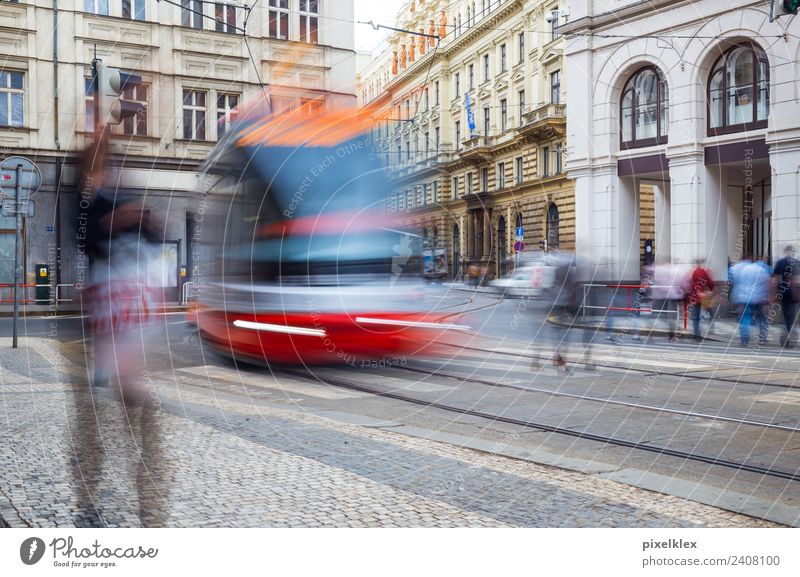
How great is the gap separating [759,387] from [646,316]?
4.02 meters

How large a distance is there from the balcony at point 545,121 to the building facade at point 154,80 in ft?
1.70

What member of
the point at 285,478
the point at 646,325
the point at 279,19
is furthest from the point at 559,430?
the point at 279,19

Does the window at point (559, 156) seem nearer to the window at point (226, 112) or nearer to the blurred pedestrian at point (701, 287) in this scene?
the blurred pedestrian at point (701, 287)

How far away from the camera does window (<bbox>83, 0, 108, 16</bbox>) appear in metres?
2.47

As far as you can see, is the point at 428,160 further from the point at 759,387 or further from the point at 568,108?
the point at 759,387

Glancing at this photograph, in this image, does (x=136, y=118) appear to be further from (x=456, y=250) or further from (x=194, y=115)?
(x=456, y=250)

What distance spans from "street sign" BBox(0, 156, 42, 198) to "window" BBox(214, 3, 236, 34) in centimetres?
72

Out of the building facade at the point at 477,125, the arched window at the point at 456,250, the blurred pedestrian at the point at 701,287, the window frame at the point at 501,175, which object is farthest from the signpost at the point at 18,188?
the blurred pedestrian at the point at 701,287

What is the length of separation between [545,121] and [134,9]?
4.12ft

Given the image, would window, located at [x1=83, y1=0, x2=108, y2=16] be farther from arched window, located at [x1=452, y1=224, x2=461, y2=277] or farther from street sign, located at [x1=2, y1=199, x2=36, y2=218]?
arched window, located at [x1=452, y1=224, x2=461, y2=277]

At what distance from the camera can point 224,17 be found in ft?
7.57

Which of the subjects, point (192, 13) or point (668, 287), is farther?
point (668, 287)
